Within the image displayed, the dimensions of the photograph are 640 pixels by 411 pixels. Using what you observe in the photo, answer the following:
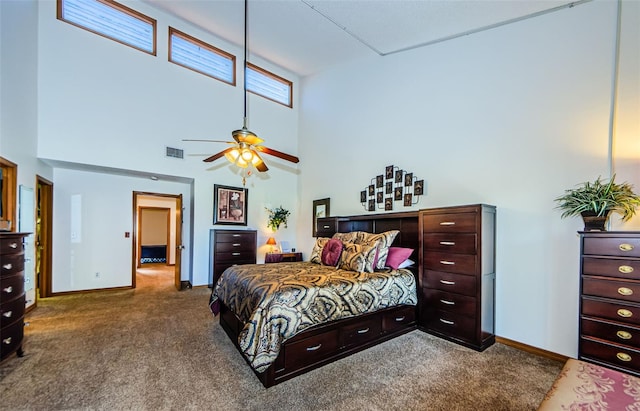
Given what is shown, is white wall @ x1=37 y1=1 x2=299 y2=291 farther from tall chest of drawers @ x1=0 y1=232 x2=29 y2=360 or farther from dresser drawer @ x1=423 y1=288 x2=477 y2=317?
dresser drawer @ x1=423 y1=288 x2=477 y2=317

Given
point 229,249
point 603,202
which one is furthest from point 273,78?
point 603,202

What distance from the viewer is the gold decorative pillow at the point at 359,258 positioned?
3.28m

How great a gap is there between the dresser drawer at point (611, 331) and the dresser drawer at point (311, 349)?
200 cm

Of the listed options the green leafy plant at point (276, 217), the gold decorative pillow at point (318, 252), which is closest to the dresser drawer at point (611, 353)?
the gold decorative pillow at point (318, 252)

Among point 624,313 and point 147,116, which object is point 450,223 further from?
point 147,116

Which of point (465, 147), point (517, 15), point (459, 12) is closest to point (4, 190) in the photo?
point (465, 147)

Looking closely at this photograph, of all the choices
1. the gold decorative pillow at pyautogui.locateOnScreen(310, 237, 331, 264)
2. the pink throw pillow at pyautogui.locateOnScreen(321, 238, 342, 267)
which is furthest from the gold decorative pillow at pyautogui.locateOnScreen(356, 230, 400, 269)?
the gold decorative pillow at pyautogui.locateOnScreen(310, 237, 331, 264)

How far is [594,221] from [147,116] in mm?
6180

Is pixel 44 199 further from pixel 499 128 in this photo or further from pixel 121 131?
pixel 499 128

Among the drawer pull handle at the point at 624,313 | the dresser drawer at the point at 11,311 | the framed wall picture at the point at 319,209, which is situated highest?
the framed wall picture at the point at 319,209

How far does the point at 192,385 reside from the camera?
219 cm

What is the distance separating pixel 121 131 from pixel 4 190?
182cm

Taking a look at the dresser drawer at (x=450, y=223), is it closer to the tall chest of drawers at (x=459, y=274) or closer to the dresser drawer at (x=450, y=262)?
the tall chest of drawers at (x=459, y=274)

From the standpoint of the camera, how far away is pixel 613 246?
2.08 m
